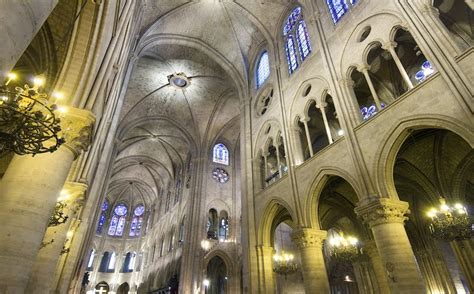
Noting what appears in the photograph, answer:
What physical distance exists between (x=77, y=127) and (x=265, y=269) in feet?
30.8

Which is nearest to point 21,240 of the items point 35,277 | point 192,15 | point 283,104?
point 35,277

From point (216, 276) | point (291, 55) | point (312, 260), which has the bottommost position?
point (312, 260)

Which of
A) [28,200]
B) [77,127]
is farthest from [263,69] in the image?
[28,200]

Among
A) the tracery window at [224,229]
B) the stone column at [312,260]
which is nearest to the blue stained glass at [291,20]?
the stone column at [312,260]

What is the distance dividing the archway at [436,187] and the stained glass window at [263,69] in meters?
8.15

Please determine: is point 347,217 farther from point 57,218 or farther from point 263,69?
point 57,218

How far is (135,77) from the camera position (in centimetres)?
2031

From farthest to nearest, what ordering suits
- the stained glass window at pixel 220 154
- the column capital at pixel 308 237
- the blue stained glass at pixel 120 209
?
1. the blue stained glass at pixel 120 209
2. the stained glass window at pixel 220 154
3. the column capital at pixel 308 237

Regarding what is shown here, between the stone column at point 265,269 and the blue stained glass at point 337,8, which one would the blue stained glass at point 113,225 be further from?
the blue stained glass at point 337,8

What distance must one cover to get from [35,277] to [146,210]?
1275 inches

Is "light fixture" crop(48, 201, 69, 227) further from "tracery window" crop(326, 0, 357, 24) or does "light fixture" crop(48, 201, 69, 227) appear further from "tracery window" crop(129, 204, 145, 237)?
"tracery window" crop(129, 204, 145, 237)

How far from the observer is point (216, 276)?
75.8ft

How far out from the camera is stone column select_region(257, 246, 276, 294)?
35.6 feet

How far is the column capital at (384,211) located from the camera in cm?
681
